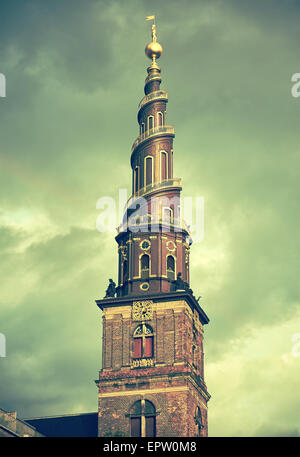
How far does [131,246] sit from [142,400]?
14080 millimetres

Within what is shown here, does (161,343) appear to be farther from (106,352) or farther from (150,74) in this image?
(150,74)

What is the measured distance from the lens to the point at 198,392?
88.1m

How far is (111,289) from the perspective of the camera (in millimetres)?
90188

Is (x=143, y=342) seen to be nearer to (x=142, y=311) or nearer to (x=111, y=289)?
(x=142, y=311)

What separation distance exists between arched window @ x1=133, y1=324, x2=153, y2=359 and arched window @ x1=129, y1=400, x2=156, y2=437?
4.15m

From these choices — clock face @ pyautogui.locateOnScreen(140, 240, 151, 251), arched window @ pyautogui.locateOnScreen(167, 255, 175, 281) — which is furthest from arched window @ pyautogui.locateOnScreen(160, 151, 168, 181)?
arched window @ pyautogui.locateOnScreen(167, 255, 175, 281)

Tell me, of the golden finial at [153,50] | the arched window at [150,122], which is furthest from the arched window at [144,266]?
the golden finial at [153,50]

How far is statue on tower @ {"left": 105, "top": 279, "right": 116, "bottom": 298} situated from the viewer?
8981cm

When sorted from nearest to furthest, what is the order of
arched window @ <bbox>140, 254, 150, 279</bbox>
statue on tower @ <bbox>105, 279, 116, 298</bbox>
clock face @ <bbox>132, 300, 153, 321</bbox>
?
1. clock face @ <bbox>132, 300, 153, 321</bbox>
2. statue on tower @ <bbox>105, 279, 116, 298</bbox>
3. arched window @ <bbox>140, 254, 150, 279</bbox>

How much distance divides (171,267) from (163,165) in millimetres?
9684

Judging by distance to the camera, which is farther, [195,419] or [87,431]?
[87,431]

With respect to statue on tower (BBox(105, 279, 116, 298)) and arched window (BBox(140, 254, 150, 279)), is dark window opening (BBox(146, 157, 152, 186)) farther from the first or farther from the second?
statue on tower (BBox(105, 279, 116, 298))

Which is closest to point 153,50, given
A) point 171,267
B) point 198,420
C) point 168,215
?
point 168,215
